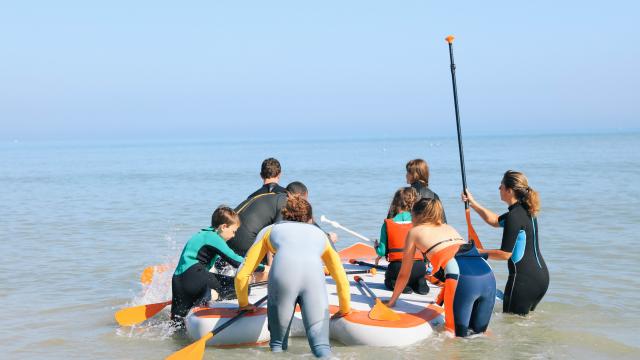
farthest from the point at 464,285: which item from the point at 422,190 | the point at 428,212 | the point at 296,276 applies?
the point at 422,190

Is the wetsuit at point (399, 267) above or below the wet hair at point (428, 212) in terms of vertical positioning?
below

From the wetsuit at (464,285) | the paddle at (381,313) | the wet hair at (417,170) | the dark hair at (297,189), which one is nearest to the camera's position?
the wetsuit at (464,285)

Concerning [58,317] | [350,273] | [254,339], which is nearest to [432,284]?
[350,273]

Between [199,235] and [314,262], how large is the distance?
154 cm

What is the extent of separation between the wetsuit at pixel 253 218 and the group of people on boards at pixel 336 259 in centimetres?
1

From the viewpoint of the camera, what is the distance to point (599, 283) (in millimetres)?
10156

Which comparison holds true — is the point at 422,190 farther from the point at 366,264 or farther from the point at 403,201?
the point at 366,264

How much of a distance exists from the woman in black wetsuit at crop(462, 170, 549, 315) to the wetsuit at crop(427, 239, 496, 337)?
0.44m

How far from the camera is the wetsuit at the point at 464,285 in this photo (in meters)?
6.52

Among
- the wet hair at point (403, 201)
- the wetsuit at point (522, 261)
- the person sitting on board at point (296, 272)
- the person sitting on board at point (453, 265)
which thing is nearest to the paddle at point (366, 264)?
the wet hair at point (403, 201)

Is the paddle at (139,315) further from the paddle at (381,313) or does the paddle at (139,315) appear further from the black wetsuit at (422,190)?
the black wetsuit at (422,190)

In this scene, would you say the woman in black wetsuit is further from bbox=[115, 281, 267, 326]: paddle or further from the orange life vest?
bbox=[115, 281, 267, 326]: paddle

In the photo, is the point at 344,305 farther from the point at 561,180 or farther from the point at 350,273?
the point at 561,180

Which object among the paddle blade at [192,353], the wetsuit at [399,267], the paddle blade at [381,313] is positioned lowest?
the paddle blade at [192,353]
